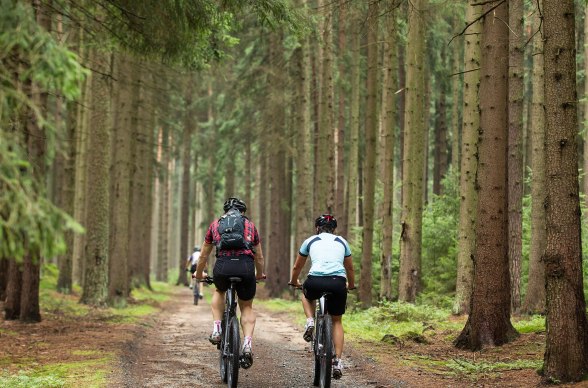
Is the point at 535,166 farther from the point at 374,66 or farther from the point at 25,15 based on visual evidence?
the point at 25,15

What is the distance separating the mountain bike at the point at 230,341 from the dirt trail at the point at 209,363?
1.16ft

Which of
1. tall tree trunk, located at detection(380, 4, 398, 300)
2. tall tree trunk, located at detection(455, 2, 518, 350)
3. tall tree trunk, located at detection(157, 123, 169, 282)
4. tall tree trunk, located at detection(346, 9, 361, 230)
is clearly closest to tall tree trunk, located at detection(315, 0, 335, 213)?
tall tree trunk, located at detection(380, 4, 398, 300)

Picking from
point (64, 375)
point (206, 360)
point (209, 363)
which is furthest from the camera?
point (206, 360)

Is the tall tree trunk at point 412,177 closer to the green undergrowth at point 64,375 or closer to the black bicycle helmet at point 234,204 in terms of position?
the green undergrowth at point 64,375

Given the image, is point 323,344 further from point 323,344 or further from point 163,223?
point 163,223

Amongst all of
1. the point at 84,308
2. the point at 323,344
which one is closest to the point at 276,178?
the point at 84,308

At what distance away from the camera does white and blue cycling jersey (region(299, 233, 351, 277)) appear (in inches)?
321

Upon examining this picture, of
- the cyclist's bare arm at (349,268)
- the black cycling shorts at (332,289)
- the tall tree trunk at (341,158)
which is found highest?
the tall tree trunk at (341,158)

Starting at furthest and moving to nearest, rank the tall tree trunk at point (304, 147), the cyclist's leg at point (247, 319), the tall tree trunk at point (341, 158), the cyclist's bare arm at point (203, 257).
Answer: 1. the tall tree trunk at point (341, 158)
2. the tall tree trunk at point (304, 147)
3. the cyclist's bare arm at point (203, 257)
4. the cyclist's leg at point (247, 319)

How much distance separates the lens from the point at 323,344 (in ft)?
26.0

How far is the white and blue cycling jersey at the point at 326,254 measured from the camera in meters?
8.16

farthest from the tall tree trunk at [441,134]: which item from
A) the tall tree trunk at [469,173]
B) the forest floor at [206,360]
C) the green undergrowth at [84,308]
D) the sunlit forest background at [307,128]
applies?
the forest floor at [206,360]

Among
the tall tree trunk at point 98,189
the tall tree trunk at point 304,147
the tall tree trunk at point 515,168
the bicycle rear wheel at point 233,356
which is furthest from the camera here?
the tall tree trunk at point 304,147

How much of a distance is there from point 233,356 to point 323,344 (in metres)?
1.01
